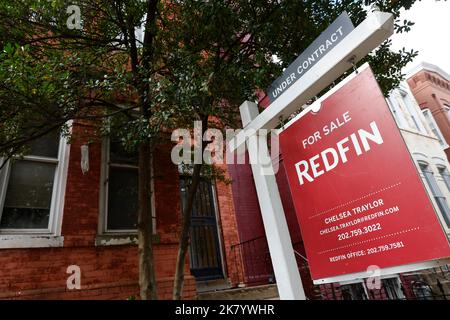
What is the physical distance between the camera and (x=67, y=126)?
5090 millimetres

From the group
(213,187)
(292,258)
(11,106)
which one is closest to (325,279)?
(292,258)

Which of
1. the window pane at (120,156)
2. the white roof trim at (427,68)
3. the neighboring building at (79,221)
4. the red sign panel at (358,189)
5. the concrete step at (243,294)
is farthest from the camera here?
the white roof trim at (427,68)

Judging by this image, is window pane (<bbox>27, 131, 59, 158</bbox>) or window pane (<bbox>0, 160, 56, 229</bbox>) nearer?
window pane (<bbox>0, 160, 56, 229</bbox>)

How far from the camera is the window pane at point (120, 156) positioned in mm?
5875

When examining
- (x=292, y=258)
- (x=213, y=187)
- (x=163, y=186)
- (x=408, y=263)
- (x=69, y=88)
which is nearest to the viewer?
(x=408, y=263)

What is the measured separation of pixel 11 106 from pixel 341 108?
407cm

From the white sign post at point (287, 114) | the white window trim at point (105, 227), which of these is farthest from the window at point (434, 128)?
the white sign post at point (287, 114)

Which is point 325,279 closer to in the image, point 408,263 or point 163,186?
point 408,263

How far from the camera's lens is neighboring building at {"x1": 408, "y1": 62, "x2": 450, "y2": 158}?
1764 cm

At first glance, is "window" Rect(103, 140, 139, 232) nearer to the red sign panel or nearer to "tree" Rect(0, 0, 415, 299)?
"tree" Rect(0, 0, 415, 299)

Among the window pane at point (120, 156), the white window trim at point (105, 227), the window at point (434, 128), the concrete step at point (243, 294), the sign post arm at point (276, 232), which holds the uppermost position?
the window at point (434, 128)

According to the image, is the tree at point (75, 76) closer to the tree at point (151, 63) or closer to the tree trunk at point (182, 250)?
the tree at point (151, 63)

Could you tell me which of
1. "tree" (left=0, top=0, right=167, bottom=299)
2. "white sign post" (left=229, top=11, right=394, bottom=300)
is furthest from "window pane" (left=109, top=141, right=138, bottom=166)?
"white sign post" (left=229, top=11, right=394, bottom=300)

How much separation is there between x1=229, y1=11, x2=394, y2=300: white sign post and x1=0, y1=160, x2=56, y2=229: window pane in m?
3.67
